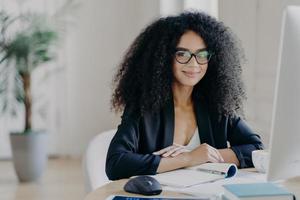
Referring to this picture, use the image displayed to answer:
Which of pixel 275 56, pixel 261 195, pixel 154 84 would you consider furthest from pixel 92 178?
pixel 275 56

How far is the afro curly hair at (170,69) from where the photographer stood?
194 centimetres

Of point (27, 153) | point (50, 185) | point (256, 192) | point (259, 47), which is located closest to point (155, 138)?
point (256, 192)

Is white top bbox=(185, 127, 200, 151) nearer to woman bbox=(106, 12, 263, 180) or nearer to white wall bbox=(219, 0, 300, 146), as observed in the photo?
woman bbox=(106, 12, 263, 180)

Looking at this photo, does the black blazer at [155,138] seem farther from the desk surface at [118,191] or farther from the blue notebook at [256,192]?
the blue notebook at [256,192]

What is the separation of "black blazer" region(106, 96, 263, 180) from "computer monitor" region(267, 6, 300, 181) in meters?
0.55

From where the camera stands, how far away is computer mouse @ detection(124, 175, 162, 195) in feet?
4.54

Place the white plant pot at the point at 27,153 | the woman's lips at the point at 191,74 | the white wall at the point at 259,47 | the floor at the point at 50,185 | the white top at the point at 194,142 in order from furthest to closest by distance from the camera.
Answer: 1. the white plant pot at the point at 27,153
2. the floor at the point at 50,185
3. the white wall at the point at 259,47
4. the white top at the point at 194,142
5. the woman's lips at the point at 191,74

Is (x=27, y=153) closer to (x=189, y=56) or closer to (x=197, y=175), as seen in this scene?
(x=189, y=56)

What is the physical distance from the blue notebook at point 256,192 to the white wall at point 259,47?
1.60 metres

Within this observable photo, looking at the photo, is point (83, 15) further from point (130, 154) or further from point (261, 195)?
point (261, 195)

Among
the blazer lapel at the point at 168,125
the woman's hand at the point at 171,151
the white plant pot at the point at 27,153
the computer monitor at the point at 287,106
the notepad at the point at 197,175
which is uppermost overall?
the computer monitor at the point at 287,106

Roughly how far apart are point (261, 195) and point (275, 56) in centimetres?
169

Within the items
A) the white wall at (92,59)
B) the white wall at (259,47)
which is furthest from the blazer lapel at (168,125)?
the white wall at (92,59)

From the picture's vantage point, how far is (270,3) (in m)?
2.79
